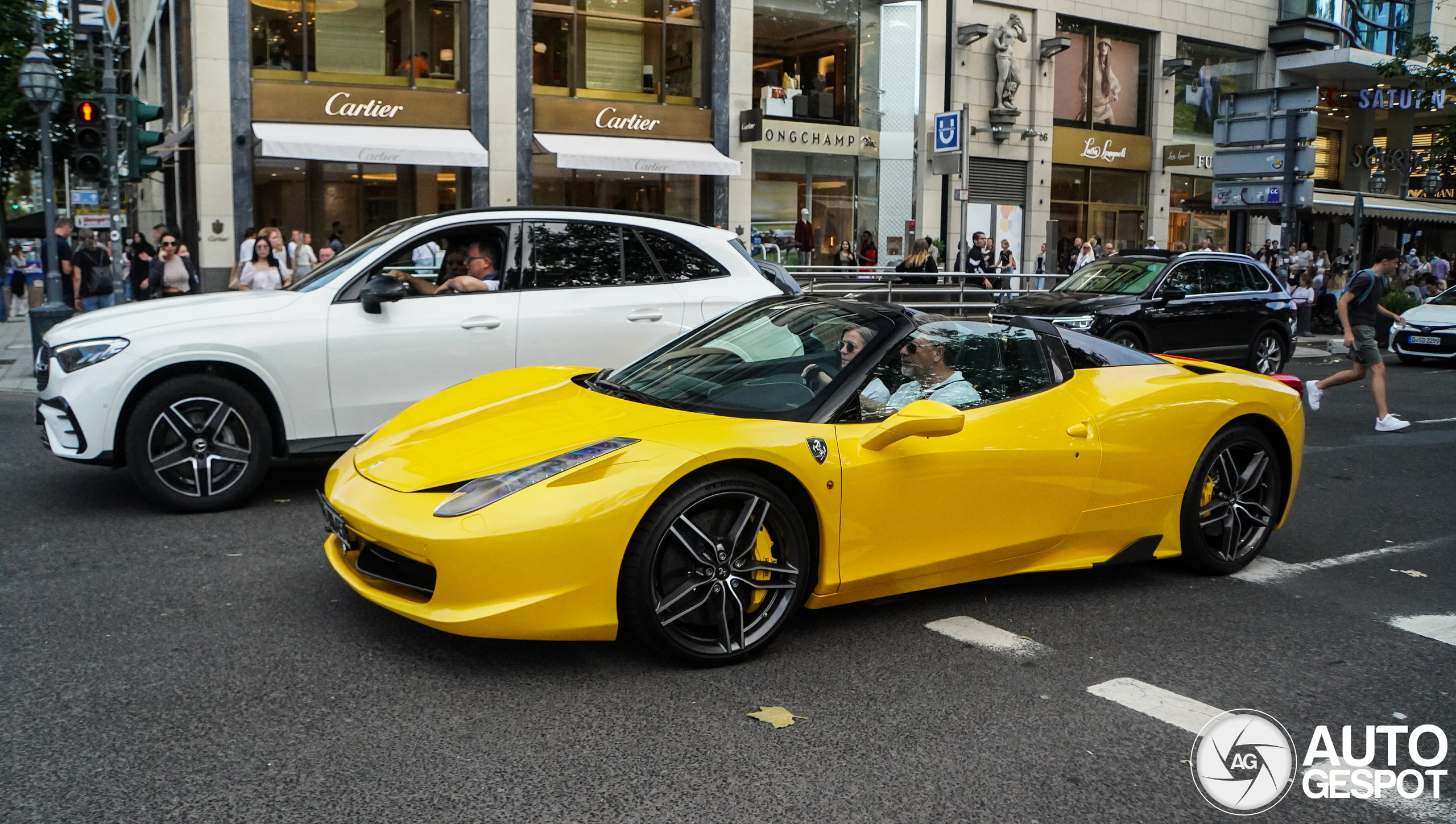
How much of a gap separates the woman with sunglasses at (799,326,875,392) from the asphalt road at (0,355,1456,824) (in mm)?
1008

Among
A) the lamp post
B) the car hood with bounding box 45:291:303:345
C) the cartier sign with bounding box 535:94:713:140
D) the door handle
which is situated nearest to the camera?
the car hood with bounding box 45:291:303:345

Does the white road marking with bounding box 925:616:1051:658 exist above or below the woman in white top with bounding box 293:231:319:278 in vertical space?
below

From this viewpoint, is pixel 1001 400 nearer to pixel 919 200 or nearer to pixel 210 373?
pixel 210 373

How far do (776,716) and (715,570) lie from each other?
58 cm

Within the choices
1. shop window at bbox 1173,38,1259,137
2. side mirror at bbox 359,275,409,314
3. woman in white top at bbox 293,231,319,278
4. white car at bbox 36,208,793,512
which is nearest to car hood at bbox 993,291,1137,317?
white car at bbox 36,208,793,512

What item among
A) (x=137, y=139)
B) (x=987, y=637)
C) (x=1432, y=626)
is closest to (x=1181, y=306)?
(x=1432, y=626)

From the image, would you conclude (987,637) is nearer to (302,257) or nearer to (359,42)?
(302,257)

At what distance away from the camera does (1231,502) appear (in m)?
5.65

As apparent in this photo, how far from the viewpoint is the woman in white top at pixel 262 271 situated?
45.1 feet

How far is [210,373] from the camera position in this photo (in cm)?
657

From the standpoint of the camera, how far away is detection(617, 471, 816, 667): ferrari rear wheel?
4.07m

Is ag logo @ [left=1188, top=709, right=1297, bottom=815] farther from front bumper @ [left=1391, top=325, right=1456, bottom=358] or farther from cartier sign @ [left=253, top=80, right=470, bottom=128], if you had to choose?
cartier sign @ [left=253, top=80, right=470, bottom=128]

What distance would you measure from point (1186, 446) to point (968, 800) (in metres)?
2.68

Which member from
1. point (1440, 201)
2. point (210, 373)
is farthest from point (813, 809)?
point (1440, 201)
